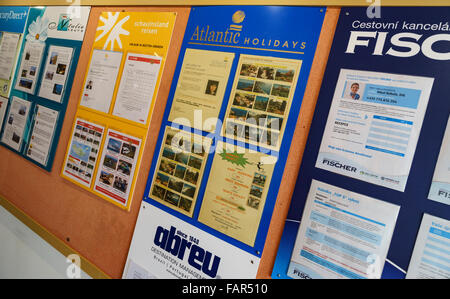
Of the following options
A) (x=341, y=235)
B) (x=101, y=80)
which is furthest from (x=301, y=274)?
(x=101, y=80)

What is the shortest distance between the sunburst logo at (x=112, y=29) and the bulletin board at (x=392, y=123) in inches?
59.7

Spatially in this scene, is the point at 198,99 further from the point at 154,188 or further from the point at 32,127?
the point at 32,127

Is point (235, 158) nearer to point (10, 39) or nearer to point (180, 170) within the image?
point (180, 170)

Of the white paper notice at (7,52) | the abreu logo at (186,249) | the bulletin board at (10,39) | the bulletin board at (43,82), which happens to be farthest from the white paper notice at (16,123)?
the abreu logo at (186,249)

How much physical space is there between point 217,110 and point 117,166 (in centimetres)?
86

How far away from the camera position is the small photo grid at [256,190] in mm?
1339

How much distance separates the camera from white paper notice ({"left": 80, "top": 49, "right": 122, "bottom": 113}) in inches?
79.7

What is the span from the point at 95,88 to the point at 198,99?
39.4 inches

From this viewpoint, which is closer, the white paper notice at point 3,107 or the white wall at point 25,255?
the white wall at point 25,255

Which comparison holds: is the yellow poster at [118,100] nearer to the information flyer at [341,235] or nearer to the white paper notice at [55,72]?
the white paper notice at [55,72]

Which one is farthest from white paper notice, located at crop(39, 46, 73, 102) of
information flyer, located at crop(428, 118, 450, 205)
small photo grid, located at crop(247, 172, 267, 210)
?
information flyer, located at crop(428, 118, 450, 205)

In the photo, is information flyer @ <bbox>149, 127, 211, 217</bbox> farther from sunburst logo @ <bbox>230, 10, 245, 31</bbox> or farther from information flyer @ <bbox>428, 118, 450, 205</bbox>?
information flyer @ <bbox>428, 118, 450, 205</bbox>

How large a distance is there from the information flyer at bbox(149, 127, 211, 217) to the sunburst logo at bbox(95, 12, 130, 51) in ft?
2.89
